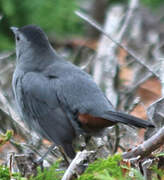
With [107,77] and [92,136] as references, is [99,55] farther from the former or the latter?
[92,136]

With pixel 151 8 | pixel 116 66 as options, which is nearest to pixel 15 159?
pixel 116 66

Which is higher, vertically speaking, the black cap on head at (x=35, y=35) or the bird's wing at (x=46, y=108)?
the black cap on head at (x=35, y=35)

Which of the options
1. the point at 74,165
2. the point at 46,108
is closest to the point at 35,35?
the point at 46,108

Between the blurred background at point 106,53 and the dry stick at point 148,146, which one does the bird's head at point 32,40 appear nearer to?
the blurred background at point 106,53

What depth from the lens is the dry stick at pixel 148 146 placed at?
2801 mm

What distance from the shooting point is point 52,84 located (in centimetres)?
388

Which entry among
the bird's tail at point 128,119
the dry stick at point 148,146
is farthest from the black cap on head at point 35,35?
the dry stick at point 148,146

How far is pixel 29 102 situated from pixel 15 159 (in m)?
0.89

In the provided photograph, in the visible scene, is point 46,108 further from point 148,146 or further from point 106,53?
point 106,53

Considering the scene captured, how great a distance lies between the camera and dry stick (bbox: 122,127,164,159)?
2.80 m

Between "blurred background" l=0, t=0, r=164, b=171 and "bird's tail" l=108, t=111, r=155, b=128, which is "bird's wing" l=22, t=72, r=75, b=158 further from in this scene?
"bird's tail" l=108, t=111, r=155, b=128

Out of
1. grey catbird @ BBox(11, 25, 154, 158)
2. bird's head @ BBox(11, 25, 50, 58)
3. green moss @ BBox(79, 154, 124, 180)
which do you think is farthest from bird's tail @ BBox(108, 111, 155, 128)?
bird's head @ BBox(11, 25, 50, 58)

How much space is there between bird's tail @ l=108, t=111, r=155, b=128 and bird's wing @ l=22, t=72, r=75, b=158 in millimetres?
388

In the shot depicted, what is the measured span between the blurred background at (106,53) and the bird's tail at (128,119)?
0.82ft
